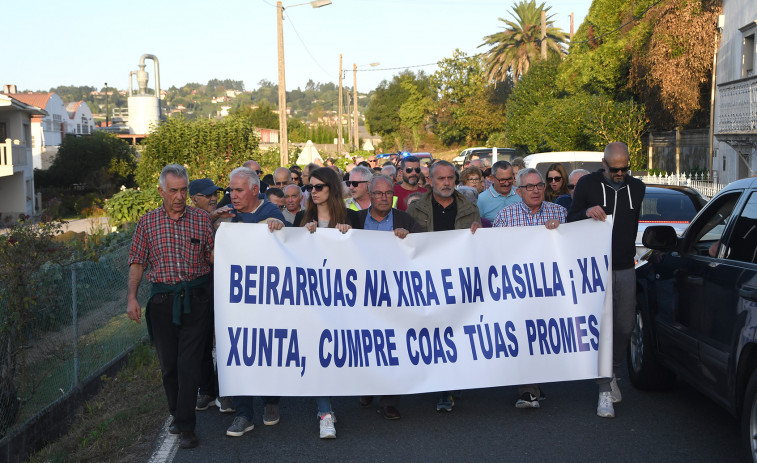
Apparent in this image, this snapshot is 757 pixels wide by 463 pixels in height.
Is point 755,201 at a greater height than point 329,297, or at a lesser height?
greater

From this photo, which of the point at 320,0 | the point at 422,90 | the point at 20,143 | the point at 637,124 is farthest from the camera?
the point at 422,90

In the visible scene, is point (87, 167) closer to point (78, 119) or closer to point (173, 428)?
point (173, 428)

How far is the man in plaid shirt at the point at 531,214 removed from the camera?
22.1ft

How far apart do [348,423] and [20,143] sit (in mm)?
36258

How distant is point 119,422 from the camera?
6723mm

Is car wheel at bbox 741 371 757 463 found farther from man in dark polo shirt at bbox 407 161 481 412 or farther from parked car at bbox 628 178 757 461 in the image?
man in dark polo shirt at bbox 407 161 481 412

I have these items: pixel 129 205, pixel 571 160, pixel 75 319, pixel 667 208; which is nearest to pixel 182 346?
pixel 75 319

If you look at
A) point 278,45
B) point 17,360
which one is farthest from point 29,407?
point 278,45

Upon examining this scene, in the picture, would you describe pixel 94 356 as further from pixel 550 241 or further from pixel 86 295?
pixel 550 241

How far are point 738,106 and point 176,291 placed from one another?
69.2ft

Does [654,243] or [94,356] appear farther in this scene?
[94,356]

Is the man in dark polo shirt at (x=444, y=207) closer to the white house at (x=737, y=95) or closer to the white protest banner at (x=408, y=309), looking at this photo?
the white protest banner at (x=408, y=309)

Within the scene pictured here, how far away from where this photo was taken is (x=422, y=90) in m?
89.1

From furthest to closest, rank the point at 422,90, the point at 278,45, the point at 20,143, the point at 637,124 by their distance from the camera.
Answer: the point at 422,90, the point at 20,143, the point at 637,124, the point at 278,45
